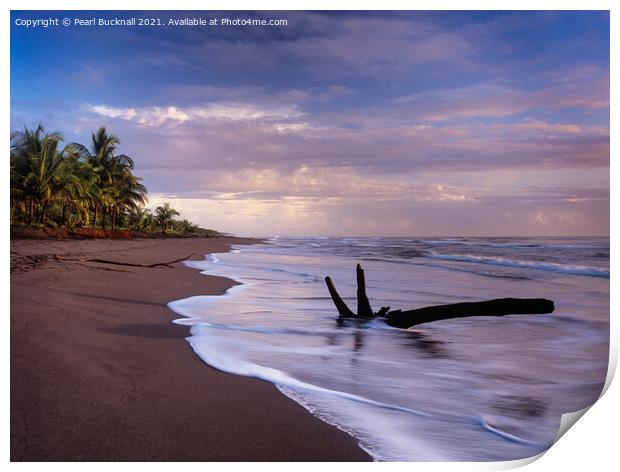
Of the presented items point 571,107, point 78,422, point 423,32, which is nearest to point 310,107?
point 423,32

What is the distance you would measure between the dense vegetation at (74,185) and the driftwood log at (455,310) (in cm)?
179

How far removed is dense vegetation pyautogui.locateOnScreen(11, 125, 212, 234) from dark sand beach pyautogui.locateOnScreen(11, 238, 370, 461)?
43.1 inches

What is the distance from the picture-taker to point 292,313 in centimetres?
469

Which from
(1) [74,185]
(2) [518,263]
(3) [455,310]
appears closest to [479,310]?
(3) [455,310]

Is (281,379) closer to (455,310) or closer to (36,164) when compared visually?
(455,310)

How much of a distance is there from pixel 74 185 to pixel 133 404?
8211mm

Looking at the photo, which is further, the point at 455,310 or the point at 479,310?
the point at 455,310

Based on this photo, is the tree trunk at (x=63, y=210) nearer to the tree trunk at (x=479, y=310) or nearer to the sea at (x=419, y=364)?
the sea at (x=419, y=364)

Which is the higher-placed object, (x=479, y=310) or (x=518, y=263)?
(x=479, y=310)

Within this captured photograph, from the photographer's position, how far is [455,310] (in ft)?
11.2

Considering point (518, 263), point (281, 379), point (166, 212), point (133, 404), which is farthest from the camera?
point (518, 263)

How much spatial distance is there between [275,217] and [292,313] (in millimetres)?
1324

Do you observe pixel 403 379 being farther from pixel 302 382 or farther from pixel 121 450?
pixel 121 450

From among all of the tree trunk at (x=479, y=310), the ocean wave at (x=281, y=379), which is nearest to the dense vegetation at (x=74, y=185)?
the ocean wave at (x=281, y=379)
